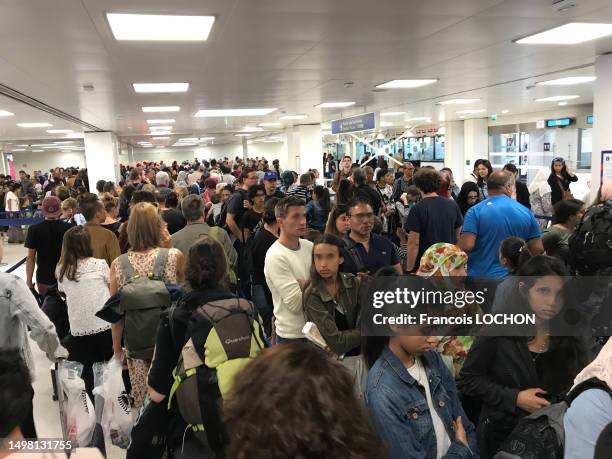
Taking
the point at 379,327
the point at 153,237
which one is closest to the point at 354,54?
the point at 153,237

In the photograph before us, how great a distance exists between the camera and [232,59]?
6.07 metres

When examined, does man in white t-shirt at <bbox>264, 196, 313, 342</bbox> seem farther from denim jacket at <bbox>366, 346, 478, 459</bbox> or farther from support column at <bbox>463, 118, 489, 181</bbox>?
support column at <bbox>463, 118, 489, 181</bbox>

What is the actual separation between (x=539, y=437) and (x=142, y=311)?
233cm

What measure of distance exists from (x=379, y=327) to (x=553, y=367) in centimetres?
88

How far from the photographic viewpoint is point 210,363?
7.48ft

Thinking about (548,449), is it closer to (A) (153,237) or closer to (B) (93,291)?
(A) (153,237)

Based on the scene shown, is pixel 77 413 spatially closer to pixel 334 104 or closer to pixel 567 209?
pixel 567 209

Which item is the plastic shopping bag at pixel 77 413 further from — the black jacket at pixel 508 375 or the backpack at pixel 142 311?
the black jacket at pixel 508 375

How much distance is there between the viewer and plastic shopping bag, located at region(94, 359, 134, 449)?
3.01 m

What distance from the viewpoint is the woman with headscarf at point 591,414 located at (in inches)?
56.4

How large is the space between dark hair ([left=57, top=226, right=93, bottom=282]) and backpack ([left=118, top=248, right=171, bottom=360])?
31.3 inches

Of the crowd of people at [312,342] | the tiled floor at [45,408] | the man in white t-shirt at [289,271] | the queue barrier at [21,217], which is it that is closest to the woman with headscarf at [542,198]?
the crowd of people at [312,342]

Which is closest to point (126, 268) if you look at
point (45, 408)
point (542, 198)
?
point (45, 408)

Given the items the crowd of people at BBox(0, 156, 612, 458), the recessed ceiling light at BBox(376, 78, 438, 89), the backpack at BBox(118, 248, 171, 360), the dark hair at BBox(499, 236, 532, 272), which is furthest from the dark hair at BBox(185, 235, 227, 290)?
the recessed ceiling light at BBox(376, 78, 438, 89)
